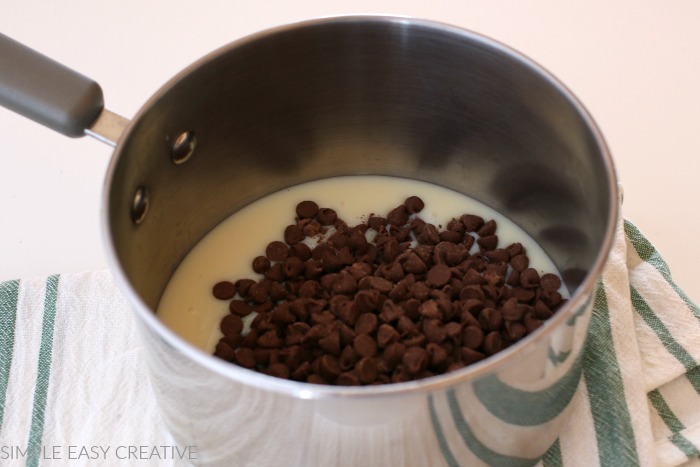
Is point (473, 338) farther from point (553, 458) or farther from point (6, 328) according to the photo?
point (6, 328)

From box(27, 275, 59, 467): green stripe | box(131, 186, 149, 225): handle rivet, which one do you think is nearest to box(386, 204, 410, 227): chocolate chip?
box(131, 186, 149, 225): handle rivet

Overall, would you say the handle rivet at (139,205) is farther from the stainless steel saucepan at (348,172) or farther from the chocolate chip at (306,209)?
the chocolate chip at (306,209)

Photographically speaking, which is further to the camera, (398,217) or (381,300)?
(398,217)

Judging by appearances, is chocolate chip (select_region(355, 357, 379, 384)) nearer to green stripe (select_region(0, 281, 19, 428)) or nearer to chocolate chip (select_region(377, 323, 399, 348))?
chocolate chip (select_region(377, 323, 399, 348))

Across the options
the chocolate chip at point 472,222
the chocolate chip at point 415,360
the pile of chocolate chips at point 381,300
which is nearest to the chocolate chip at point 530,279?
the pile of chocolate chips at point 381,300

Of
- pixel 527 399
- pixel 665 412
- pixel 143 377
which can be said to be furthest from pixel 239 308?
pixel 665 412
